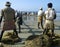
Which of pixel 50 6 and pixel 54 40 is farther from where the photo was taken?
pixel 50 6

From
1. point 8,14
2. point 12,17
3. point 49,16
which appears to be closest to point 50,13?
point 49,16

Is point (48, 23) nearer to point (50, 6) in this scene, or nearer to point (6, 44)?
point (50, 6)

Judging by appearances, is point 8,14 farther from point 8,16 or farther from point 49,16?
point 49,16

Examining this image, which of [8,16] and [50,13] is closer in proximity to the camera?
[50,13]

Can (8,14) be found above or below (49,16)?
above

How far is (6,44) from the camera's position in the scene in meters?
11.1

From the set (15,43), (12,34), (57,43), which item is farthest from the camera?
(12,34)

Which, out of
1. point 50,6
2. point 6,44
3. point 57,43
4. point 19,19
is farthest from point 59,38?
point 19,19

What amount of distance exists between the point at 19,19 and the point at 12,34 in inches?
141

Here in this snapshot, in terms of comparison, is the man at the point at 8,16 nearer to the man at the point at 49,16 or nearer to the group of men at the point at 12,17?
the group of men at the point at 12,17

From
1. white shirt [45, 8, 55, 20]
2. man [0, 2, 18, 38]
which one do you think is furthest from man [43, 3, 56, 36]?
man [0, 2, 18, 38]

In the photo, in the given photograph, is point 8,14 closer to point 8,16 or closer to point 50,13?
point 8,16

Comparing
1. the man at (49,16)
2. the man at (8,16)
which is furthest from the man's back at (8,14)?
the man at (49,16)

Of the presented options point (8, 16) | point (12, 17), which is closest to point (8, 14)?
point (8, 16)
